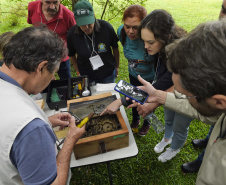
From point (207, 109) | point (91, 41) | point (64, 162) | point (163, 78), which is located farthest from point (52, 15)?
point (207, 109)

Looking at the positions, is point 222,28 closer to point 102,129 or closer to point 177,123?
point 102,129

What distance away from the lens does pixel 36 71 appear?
3.58ft

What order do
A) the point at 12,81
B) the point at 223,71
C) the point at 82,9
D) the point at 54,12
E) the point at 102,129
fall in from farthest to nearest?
1. the point at 54,12
2. the point at 82,9
3. the point at 102,129
4. the point at 12,81
5. the point at 223,71

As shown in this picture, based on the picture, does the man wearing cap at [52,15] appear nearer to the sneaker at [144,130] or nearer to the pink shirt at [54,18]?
the pink shirt at [54,18]

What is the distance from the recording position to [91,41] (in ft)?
8.29

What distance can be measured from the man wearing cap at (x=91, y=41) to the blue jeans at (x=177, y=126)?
127 centimetres

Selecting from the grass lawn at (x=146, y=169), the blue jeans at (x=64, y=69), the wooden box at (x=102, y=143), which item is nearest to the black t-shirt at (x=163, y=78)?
the wooden box at (x=102, y=143)

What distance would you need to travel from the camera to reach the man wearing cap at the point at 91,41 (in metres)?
2.30

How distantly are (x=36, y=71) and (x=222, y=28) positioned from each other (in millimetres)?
1091

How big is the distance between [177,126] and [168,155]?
2.34ft

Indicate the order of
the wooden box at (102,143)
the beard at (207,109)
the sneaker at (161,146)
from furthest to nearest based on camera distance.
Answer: the sneaker at (161,146) < the wooden box at (102,143) < the beard at (207,109)

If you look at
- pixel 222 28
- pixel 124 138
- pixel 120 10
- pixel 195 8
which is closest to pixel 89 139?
pixel 124 138

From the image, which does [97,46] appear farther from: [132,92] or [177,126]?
[177,126]

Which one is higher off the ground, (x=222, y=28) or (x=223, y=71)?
(x=222, y=28)
